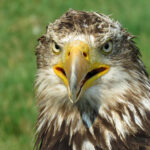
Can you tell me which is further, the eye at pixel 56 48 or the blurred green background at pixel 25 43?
the blurred green background at pixel 25 43

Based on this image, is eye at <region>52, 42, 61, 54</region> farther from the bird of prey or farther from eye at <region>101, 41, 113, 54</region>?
eye at <region>101, 41, 113, 54</region>

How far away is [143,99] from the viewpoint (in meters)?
3.36

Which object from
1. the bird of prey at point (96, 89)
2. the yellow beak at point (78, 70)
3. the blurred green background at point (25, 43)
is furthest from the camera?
the blurred green background at point (25, 43)

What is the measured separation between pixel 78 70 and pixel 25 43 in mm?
5291

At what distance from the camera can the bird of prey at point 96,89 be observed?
127 inches

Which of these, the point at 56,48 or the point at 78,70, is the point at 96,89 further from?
the point at 56,48

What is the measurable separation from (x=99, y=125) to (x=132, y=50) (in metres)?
0.59

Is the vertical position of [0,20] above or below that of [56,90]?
above

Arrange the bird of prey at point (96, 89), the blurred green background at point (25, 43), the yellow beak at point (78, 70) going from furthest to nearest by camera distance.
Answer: the blurred green background at point (25, 43) → the bird of prey at point (96, 89) → the yellow beak at point (78, 70)

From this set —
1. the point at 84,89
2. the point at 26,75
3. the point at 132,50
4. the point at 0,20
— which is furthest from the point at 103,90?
the point at 0,20

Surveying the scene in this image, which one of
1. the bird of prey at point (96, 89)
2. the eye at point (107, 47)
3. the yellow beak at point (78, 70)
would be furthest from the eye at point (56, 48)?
the eye at point (107, 47)

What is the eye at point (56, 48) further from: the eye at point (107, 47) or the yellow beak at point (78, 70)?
the eye at point (107, 47)

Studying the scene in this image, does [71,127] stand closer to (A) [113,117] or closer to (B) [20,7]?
(A) [113,117]

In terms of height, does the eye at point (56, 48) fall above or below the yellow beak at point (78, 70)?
above
